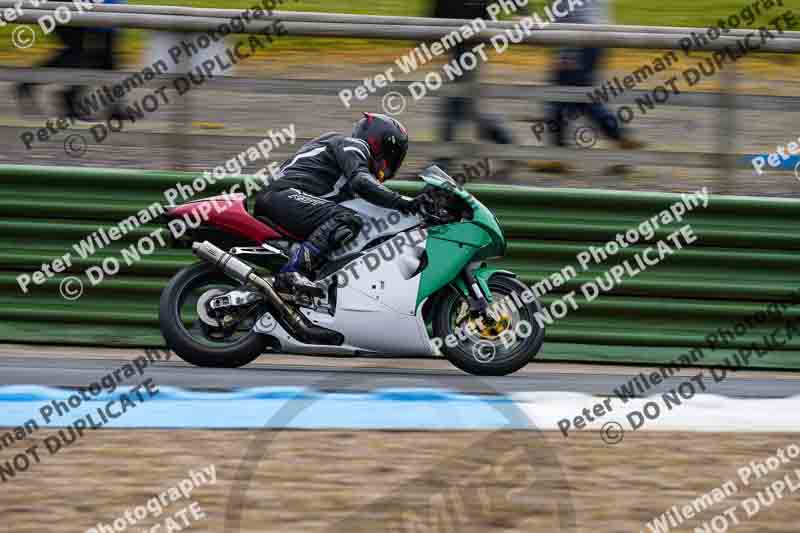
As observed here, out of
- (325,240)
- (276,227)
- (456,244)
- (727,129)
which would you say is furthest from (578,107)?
(276,227)

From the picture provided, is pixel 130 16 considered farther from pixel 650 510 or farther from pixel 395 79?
pixel 650 510

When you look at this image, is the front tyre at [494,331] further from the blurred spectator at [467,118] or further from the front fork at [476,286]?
the blurred spectator at [467,118]

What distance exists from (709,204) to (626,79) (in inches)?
41.1

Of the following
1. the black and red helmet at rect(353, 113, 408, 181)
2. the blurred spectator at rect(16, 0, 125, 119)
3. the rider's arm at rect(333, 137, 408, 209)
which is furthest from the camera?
the blurred spectator at rect(16, 0, 125, 119)

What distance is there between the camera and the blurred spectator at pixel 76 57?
9.02 meters

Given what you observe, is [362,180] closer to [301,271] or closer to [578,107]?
[301,271]

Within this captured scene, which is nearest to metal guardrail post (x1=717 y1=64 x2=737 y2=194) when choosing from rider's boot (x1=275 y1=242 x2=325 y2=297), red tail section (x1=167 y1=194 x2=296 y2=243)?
rider's boot (x1=275 y1=242 x2=325 y2=297)

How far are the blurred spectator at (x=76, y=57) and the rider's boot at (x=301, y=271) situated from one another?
1880mm

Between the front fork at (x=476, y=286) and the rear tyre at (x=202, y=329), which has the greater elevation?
the rear tyre at (x=202, y=329)

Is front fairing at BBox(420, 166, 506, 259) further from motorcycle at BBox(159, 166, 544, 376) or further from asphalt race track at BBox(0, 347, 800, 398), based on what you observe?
asphalt race track at BBox(0, 347, 800, 398)

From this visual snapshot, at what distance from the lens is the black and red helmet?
27.1 ft

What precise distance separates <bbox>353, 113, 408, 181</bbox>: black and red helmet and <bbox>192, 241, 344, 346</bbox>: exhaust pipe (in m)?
0.98

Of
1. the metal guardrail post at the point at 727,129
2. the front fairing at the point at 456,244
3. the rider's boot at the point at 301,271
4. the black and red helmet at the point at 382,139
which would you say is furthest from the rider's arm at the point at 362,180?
the metal guardrail post at the point at 727,129

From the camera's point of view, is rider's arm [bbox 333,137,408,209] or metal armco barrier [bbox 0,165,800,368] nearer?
rider's arm [bbox 333,137,408,209]
